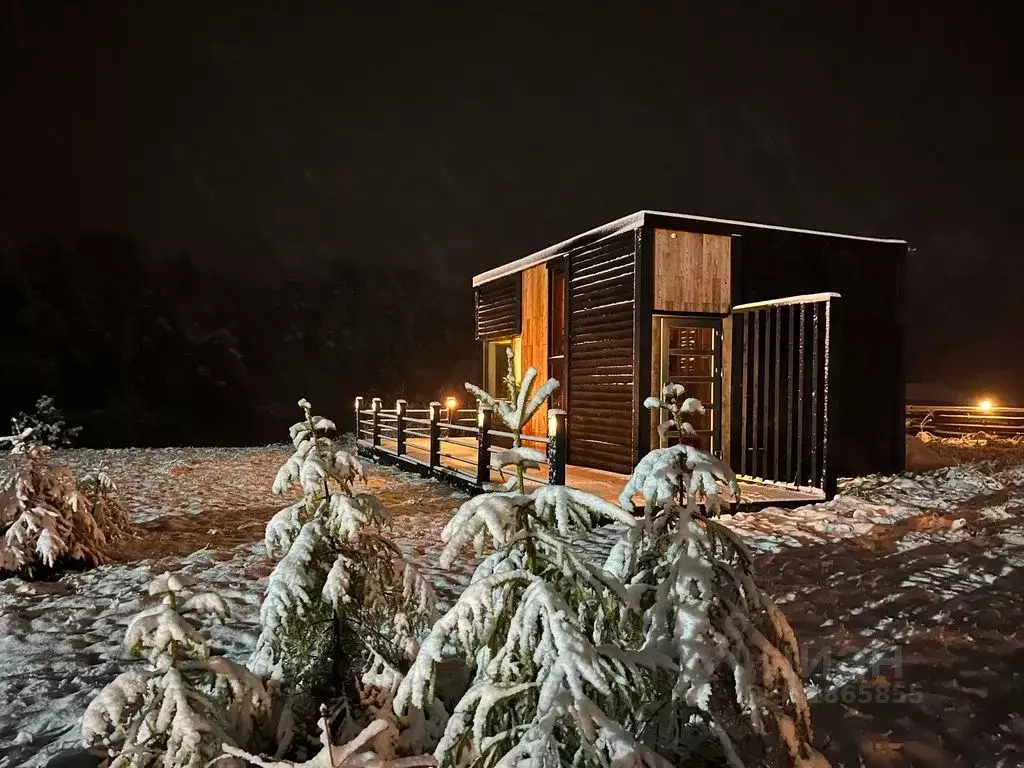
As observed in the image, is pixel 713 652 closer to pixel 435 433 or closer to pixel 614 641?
pixel 614 641

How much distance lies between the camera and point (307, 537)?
2643mm

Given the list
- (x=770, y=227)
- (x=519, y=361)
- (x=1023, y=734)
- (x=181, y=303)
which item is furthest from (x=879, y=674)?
(x=181, y=303)

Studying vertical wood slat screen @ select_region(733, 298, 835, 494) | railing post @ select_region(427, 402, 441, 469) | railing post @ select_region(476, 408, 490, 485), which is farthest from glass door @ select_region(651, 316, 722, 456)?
railing post @ select_region(427, 402, 441, 469)

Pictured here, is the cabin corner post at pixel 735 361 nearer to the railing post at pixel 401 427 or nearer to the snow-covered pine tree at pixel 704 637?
the railing post at pixel 401 427

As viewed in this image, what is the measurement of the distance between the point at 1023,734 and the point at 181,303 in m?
32.8

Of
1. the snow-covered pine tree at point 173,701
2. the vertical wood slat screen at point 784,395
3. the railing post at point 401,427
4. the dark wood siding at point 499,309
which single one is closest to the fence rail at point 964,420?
the vertical wood slat screen at point 784,395

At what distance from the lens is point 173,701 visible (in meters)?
1.91

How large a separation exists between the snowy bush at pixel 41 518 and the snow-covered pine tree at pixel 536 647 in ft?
16.9

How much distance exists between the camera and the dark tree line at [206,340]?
27.1m

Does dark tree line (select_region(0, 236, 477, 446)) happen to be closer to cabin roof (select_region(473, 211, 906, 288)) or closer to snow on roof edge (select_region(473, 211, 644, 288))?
snow on roof edge (select_region(473, 211, 644, 288))

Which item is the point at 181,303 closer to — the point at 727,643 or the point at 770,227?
the point at 770,227

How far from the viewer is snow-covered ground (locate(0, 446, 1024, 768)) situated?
10.2 ft

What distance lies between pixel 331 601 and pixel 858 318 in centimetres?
1060

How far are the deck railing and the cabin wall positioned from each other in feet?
14.3
